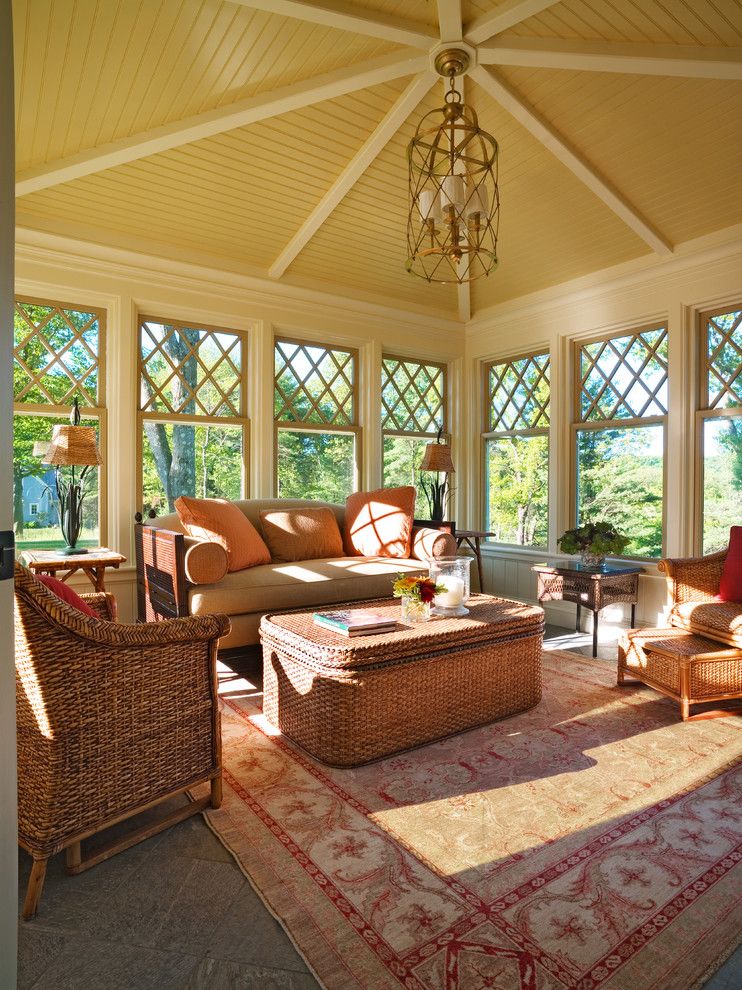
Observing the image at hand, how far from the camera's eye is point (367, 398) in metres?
5.50

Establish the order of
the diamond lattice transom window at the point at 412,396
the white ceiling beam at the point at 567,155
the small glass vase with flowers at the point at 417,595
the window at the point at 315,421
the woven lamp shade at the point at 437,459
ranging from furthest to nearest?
the diamond lattice transom window at the point at 412,396
the woven lamp shade at the point at 437,459
the window at the point at 315,421
the white ceiling beam at the point at 567,155
the small glass vase with flowers at the point at 417,595

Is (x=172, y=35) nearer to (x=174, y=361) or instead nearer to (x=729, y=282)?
(x=174, y=361)

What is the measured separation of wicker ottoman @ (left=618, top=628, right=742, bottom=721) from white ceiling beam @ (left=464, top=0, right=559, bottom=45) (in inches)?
121

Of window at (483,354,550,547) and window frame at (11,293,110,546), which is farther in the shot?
window at (483,354,550,547)

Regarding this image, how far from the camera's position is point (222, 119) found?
344 cm

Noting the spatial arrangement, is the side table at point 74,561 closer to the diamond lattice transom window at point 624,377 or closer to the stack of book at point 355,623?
the stack of book at point 355,623

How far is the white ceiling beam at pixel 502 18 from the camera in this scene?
9.12ft

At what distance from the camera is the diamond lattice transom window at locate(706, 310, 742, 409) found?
13.6ft

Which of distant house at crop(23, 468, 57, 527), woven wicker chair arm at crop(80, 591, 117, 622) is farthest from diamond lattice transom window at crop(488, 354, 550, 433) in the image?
woven wicker chair arm at crop(80, 591, 117, 622)

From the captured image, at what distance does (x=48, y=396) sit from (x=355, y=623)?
295 cm

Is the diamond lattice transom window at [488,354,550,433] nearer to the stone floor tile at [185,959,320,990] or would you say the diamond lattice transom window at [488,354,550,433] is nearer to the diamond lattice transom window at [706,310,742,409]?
the diamond lattice transom window at [706,310,742,409]

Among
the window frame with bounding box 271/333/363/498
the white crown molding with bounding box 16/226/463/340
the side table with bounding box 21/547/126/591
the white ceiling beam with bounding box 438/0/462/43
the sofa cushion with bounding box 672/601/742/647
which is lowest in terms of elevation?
the sofa cushion with bounding box 672/601/742/647

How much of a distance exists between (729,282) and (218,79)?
352cm

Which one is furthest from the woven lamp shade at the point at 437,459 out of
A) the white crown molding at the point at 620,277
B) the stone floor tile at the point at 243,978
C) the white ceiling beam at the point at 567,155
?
the stone floor tile at the point at 243,978
